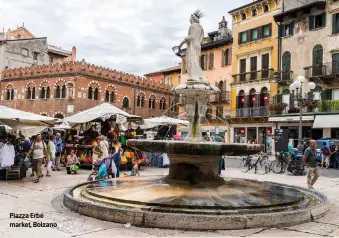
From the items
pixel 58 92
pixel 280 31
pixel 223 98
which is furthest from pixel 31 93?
pixel 280 31

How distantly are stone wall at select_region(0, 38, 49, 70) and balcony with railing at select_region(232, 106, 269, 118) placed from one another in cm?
2991

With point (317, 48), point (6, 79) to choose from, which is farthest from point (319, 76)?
point (6, 79)

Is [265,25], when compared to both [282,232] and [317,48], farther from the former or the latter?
[282,232]

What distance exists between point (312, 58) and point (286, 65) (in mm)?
2705

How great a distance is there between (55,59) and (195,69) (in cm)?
4905

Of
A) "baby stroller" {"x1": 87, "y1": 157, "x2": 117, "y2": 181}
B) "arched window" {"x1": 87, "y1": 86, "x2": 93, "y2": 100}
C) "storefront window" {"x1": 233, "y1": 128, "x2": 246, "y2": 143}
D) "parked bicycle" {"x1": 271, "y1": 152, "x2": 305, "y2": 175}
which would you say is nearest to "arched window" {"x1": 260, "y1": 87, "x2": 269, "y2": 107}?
"storefront window" {"x1": 233, "y1": 128, "x2": 246, "y2": 143}

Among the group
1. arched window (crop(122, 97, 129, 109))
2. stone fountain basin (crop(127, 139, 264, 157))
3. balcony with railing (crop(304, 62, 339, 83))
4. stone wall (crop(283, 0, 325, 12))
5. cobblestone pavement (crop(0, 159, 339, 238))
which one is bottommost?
cobblestone pavement (crop(0, 159, 339, 238))

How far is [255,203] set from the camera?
6539 millimetres

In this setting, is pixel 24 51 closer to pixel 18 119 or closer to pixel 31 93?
pixel 31 93

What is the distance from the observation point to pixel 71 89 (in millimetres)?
39281

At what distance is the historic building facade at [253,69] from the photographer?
115 feet

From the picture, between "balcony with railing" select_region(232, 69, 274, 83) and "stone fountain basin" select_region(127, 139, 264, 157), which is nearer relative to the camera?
"stone fountain basin" select_region(127, 139, 264, 157)

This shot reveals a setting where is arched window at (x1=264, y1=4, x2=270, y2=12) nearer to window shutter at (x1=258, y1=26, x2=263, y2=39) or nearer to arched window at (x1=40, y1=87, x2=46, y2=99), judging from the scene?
window shutter at (x1=258, y1=26, x2=263, y2=39)

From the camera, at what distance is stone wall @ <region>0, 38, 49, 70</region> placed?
154 feet
